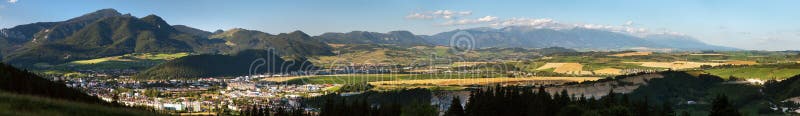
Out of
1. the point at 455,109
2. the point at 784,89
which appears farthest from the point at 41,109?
the point at 784,89

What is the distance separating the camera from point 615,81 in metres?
199

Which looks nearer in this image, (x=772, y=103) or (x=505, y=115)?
(x=505, y=115)

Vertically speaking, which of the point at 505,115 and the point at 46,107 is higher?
the point at 46,107

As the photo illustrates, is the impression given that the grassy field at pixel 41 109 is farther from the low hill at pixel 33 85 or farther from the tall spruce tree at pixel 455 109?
the tall spruce tree at pixel 455 109

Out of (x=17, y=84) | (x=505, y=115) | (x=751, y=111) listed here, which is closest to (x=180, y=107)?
(x=17, y=84)

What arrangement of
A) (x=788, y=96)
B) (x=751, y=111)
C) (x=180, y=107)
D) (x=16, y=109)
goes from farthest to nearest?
(x=180, y=107) < (x=788, y=96) < (x=751, y=111) < (x=16, y=109)

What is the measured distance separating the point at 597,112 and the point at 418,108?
56.5 ft

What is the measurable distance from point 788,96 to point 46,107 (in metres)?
172

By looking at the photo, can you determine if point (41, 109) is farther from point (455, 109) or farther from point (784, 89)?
point (784, 89)

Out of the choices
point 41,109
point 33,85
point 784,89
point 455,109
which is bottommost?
point 784,89

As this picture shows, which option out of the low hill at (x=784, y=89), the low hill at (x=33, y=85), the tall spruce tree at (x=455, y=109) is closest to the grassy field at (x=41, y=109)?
the low hill at (x=33, y=85)

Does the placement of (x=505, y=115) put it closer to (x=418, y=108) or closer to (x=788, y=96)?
(x=418, y=108)

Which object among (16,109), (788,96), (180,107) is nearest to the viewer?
(16,109)

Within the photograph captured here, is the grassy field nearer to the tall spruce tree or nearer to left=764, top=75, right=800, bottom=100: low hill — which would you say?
the tall spruce tree
